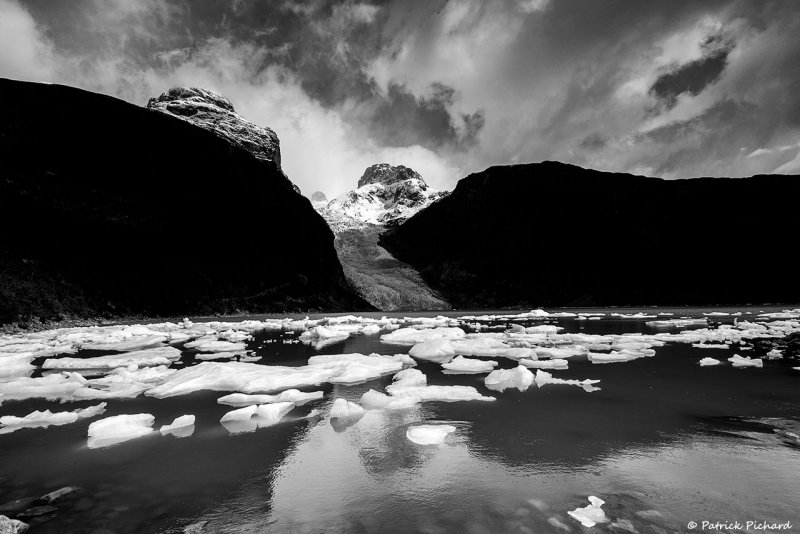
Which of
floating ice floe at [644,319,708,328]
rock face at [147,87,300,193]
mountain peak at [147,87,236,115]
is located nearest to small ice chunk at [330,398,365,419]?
floating ice floe at [644,319,708,328]

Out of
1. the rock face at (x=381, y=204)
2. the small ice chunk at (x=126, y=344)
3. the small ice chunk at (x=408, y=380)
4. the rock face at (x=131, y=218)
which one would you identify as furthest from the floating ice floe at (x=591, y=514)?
the rock face at (x=381, y=204)

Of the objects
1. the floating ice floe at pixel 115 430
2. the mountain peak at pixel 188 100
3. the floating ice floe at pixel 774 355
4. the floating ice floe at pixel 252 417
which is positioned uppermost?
the mountain peak at pixel 188 100

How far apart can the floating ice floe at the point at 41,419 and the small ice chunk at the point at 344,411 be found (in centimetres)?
442

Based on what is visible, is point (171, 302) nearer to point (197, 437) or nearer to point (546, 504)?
point (197, 437)

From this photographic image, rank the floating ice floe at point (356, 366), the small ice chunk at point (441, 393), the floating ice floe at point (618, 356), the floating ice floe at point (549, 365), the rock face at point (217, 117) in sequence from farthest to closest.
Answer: the rock face at point (217, 117)
the floating ice floe at point (618, 356)
the floating ice floe at point (549, 365)
the floating ice floe at point (356, 366)
the small ice chunk at point (441, 393)

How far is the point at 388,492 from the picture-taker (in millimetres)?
4078

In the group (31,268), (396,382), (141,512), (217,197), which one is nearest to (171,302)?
(31,268)

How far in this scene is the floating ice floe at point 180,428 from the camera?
5.93 m

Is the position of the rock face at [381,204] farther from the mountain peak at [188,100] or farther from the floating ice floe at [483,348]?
the floating ice floe at [483,348]

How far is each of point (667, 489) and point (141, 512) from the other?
5266mm

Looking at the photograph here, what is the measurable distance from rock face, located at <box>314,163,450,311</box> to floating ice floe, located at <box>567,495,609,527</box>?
7981 cm

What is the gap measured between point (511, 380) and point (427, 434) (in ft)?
12.5

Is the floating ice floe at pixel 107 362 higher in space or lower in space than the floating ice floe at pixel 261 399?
higher

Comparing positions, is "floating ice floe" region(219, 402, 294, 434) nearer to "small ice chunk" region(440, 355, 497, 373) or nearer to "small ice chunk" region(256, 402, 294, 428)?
"small ice chunk" region(256, 402, 294, 428)
